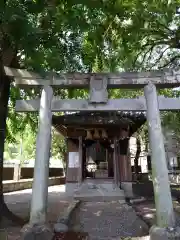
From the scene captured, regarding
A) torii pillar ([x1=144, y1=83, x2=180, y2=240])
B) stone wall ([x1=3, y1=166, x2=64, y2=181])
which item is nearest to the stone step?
torii pillar ([x1=144, y1=83, x2=180, y2=240])

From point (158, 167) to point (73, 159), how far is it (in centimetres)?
877

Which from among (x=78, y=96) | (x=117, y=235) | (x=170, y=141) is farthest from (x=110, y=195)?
(x=170, y=141)

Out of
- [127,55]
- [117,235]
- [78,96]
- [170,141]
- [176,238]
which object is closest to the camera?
[176,238]

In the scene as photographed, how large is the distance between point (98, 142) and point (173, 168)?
14.1 m

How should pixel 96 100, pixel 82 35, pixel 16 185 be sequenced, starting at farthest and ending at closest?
pixel 16 185
pixel 82 35
pixel 96 100

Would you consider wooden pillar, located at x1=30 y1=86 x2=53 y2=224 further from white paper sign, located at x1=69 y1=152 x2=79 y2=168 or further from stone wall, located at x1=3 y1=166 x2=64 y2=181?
stone wall, located at x1=3 y1=166 x2=64 y2=181

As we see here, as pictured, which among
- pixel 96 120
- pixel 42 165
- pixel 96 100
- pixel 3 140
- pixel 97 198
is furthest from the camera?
pixel 96 120

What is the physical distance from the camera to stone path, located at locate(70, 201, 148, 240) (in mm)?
5932

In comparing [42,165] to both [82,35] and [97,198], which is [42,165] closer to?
[82,35]

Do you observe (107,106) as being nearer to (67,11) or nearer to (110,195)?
(67,11)

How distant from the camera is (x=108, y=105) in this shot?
622cm

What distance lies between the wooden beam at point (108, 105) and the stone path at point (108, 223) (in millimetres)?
3173

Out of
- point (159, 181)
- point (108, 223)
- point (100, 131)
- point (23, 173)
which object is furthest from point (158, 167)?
point (23, 173)

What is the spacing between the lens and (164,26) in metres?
10.3
